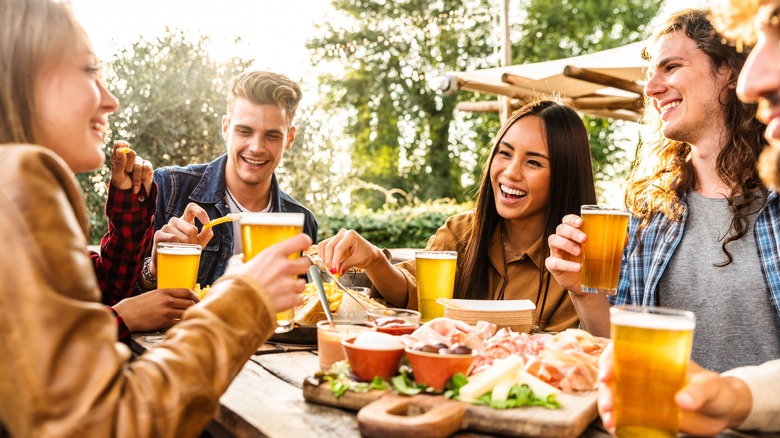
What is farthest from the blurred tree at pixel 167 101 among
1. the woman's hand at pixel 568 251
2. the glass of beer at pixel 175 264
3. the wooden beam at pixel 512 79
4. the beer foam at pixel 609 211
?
the beer foam at pixel 609 211

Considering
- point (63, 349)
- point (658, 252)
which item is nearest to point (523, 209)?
point (658, 252)

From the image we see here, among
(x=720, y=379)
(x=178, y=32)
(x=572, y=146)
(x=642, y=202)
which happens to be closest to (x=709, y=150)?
(x=642, y=202)

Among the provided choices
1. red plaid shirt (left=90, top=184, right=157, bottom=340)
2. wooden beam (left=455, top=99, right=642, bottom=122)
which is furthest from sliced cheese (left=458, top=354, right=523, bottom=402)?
wooden beam (left=455, top=99, right=642, bottom=122)

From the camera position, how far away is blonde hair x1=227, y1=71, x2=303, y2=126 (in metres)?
4.34

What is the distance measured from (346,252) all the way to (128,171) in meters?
1.01

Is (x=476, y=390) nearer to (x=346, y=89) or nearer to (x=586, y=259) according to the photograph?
(x=586, y=259)

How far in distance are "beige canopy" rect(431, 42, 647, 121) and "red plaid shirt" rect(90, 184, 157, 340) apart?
3.97 m

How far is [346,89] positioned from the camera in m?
23.7

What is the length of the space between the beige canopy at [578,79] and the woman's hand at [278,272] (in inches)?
191

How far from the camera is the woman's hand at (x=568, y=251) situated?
242 cm

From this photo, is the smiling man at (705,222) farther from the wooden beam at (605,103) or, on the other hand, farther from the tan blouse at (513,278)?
the wooden beam at (605,103)

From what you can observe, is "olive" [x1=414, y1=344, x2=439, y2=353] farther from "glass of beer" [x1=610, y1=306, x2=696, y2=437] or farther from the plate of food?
the plate of food

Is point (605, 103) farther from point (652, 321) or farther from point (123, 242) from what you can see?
point (652, 321)

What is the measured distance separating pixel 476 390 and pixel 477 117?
22273 millimetres
